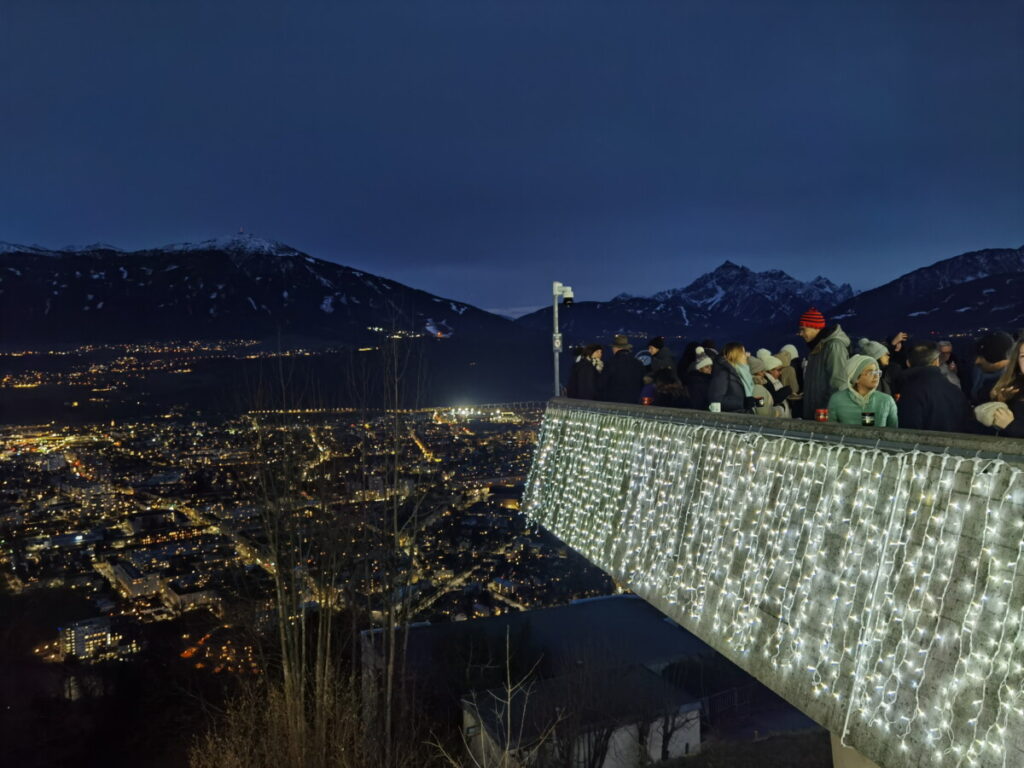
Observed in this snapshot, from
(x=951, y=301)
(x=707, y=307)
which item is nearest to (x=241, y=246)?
(x=707, y=307)

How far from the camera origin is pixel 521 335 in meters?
83.5

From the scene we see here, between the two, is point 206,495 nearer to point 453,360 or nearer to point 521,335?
point 453,360

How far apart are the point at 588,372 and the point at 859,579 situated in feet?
21.4

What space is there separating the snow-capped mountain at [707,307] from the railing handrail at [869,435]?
65667mm

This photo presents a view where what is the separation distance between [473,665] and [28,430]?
44.3 meters

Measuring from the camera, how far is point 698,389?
25.5 feet

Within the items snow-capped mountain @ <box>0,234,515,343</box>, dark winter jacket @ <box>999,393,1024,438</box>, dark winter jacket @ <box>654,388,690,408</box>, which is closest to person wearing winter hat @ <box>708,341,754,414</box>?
dark winter jacket @ <box>654,388,690,408</box>

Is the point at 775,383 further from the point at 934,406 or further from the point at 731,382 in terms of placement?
the point at 934,406

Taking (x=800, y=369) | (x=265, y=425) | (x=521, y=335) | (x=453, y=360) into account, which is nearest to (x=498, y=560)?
(x=265, y=425)

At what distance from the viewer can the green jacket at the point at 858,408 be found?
4.89 m

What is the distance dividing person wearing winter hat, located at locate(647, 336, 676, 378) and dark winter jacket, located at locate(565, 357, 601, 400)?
4.01 ft

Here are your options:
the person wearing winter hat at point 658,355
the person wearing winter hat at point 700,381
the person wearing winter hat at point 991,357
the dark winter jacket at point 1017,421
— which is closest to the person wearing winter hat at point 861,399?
the person wearing winter hat at point 991,357

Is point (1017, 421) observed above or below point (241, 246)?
below

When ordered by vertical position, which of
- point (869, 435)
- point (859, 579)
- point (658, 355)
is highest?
point (658, 355)
